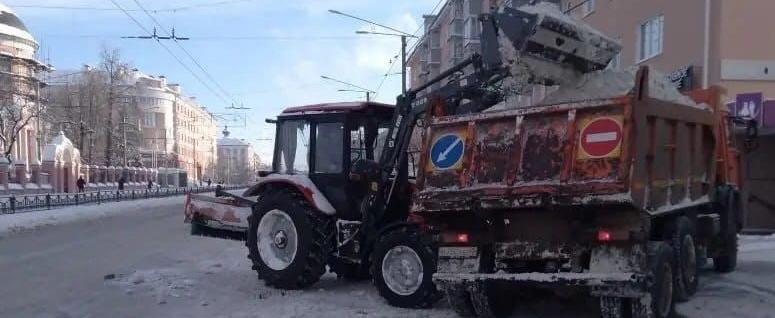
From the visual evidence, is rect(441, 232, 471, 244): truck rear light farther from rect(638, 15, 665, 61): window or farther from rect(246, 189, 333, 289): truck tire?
rect(638, 15, 665, 61): window

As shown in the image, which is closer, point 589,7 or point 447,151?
point 447,151

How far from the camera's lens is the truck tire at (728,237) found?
9.50m

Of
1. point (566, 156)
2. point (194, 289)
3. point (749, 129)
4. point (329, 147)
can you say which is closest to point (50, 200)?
point (194, 289)

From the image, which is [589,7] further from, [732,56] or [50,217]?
[50,217]

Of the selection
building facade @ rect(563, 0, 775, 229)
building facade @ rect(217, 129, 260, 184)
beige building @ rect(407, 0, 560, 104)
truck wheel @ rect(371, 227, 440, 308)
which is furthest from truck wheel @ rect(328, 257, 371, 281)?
building facade @ rect(217, 129, 260, 184)

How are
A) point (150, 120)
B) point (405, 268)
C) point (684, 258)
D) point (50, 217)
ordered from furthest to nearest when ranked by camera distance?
point (150, 120) → point (50, 217) → point (405, 268) → point (684, 258)

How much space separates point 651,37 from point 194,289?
1748 cm

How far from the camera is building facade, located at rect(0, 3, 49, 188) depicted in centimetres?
4591

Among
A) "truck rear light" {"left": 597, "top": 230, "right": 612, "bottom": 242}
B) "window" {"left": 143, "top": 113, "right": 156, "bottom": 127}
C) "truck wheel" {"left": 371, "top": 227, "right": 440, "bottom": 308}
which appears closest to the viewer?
"truck rear light" {"left": 597, "top": 230, "right": 612, "bottom": 242}

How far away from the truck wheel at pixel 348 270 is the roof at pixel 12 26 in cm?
7418

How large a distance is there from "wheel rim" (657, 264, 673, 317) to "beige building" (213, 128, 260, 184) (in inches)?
4172

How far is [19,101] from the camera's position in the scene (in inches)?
2359

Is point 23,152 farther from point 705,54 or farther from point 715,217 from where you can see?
point 715,217

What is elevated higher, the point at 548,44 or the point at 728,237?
the point at 548,44
